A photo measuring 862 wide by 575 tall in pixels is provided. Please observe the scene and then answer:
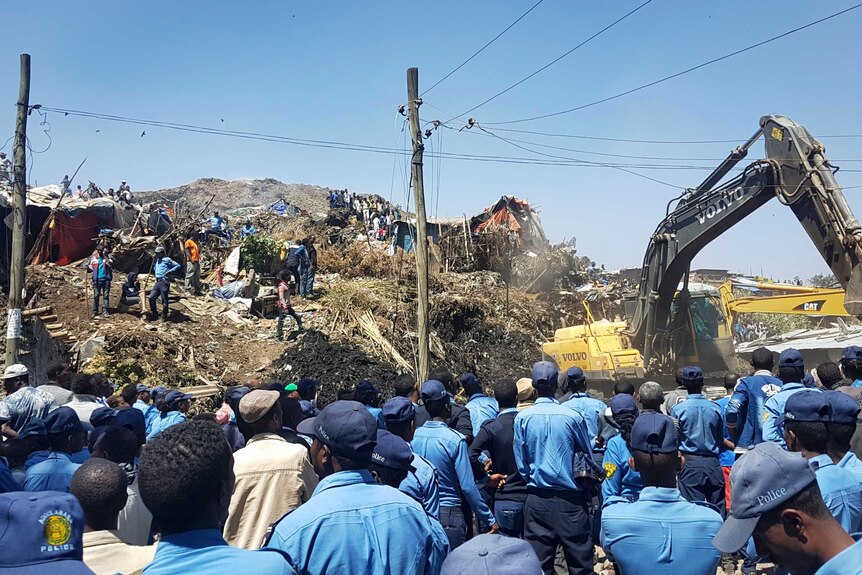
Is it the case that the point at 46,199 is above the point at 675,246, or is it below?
above

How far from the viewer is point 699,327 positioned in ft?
48.6

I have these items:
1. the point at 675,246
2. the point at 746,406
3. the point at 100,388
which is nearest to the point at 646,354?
the point at 675,246

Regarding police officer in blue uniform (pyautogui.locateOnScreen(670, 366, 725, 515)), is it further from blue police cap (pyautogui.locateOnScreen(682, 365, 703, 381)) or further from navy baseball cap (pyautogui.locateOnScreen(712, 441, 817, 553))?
navy baseball cap (pyautogui.locateOnScreen(712, 441, 817, 553))

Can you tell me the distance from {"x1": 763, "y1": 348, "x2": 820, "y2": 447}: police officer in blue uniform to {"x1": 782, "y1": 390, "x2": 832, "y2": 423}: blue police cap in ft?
5.31

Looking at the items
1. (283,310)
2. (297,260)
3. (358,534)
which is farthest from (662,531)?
(297,260)

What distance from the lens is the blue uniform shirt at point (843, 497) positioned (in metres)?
3.31

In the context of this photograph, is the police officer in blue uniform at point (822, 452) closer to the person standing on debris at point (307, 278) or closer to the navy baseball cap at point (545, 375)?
the navy baseball cap at point (545, 375)

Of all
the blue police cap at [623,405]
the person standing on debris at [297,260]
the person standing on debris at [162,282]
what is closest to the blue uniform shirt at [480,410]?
the blue police cap at [623,405]

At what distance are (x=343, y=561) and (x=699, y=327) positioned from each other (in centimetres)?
1371

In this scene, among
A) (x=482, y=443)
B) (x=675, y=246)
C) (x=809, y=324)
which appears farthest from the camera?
(x=809, y=324)

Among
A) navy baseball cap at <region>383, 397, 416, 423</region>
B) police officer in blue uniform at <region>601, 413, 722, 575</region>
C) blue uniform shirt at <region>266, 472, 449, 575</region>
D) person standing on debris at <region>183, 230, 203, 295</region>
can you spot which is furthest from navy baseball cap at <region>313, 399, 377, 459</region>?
person standing on debris at <region>183, 230, 203, 295</region>

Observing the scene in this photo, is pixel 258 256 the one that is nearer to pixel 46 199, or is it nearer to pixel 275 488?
pixel 46 199

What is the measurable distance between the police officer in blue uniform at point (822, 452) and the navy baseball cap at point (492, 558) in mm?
2055

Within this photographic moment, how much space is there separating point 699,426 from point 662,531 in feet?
10.7
